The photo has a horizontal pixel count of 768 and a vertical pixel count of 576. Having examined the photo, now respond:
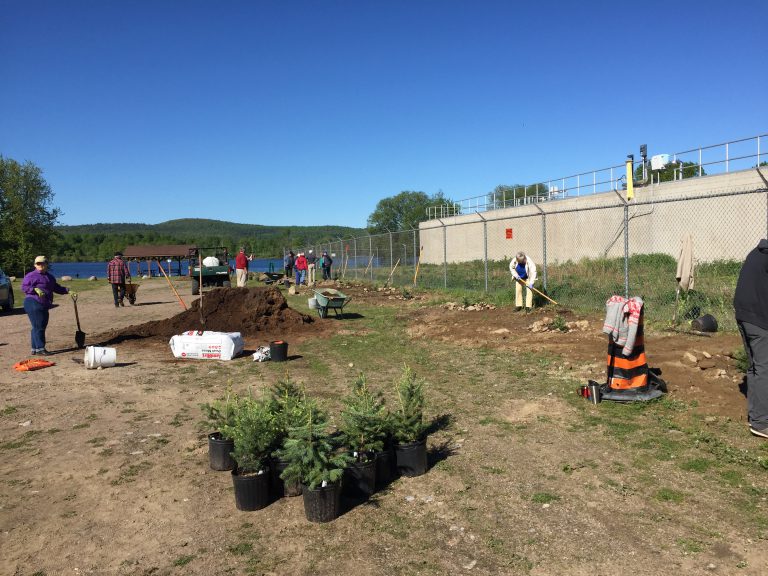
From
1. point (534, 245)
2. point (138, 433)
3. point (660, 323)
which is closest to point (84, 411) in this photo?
point (138, 433)

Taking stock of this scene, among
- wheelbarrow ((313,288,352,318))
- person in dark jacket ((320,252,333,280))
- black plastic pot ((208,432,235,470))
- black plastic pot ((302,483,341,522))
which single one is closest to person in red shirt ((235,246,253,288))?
person in dark jacket ((320,252,333,280))

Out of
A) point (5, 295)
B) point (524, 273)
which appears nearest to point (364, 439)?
point (524, 273)

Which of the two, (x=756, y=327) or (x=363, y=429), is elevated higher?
(x=756, y=327)

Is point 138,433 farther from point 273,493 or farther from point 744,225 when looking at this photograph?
point 744,225

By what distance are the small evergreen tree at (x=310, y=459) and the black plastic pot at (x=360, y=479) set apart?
0.54 ft

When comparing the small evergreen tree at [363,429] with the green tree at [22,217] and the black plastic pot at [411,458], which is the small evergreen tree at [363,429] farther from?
the green tree at [22,217]

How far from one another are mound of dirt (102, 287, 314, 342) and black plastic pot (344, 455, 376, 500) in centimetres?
898

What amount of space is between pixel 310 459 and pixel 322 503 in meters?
0.33

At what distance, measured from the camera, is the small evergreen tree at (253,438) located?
4348 millimetres

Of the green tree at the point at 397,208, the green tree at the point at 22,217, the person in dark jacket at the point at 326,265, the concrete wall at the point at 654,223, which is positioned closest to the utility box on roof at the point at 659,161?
the concrete wall at the point at 654,223

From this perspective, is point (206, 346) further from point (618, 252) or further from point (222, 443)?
point (618, 252)

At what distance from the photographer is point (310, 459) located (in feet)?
13.3

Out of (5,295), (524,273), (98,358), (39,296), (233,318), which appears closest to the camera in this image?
(98,358)

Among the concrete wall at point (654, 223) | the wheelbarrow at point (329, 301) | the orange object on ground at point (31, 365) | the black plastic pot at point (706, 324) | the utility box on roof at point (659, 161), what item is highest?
the utility box on roof at point (659, 161)
